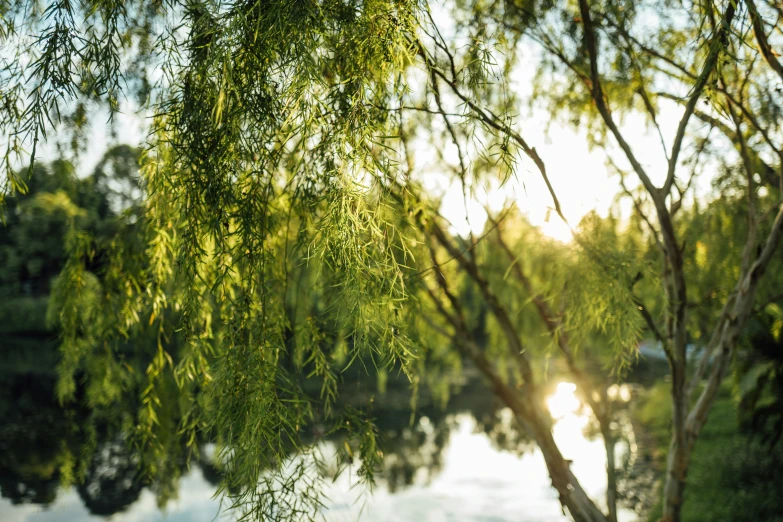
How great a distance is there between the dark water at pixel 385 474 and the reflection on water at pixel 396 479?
1 centimetres

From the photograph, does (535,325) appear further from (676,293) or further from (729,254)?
(676,293)

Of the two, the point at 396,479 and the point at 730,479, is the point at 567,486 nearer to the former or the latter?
the point at 730,479

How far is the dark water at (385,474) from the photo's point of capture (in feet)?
25.2

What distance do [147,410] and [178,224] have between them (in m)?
1.61

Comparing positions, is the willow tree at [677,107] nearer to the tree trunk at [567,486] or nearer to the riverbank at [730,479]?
the tree trunk at [567,486]

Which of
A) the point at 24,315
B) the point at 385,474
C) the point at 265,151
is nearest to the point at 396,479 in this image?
the point at 385,474

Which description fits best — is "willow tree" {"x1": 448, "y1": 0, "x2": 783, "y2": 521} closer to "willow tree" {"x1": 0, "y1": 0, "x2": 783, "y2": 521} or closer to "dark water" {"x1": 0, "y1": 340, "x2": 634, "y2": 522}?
"willow tree" {"x1": 0, "y1": 0, "x2": 783, "y2": 521}

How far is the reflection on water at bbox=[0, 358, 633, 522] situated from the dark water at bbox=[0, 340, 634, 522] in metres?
0.01

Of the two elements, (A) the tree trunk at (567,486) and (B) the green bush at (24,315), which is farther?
(B) the green bush at (24,315)

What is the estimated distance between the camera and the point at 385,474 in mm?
9273

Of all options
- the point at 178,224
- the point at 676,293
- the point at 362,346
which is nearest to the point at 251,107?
the point at 178,224

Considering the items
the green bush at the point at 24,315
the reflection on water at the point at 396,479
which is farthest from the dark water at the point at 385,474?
the green bush at the point at 24,315

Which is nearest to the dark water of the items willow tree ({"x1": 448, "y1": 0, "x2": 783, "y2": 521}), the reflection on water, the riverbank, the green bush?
the reflection on water

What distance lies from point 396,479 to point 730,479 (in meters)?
4.31
